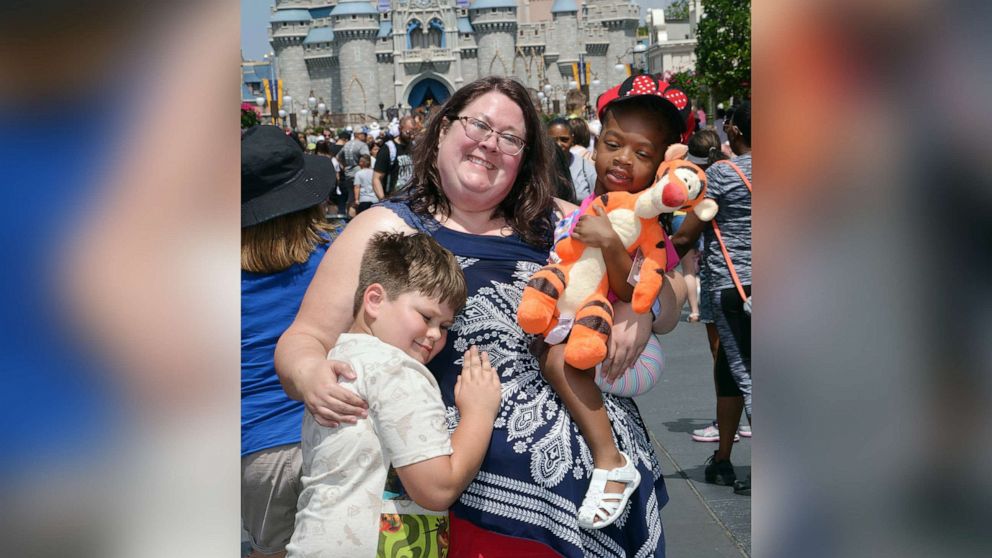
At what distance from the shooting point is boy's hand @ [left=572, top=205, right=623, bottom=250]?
7.93 ft

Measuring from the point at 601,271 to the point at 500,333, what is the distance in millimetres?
286

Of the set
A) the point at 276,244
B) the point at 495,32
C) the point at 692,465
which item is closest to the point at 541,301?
the point at 276,244

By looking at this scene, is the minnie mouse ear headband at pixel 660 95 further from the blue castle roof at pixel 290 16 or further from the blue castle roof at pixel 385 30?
the blue castle roof at pixel 290 16

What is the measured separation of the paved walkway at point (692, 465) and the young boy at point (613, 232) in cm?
229

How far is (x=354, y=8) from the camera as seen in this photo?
8788 centimetres

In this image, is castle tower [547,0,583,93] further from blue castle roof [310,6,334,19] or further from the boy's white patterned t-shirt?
the boy's white patterned t-shirt

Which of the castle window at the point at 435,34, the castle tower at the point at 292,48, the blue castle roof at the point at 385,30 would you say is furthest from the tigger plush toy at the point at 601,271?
the castle tower at the point at 292,48

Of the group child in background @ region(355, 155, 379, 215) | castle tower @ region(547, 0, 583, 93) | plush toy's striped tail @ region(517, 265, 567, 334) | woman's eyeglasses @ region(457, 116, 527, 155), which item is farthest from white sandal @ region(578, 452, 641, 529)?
castle tower @ region(547, 0, 583, 93)

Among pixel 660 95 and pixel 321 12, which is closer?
pixel 660 95

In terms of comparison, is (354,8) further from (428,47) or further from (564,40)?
(564,40)

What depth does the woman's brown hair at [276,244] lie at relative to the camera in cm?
313
